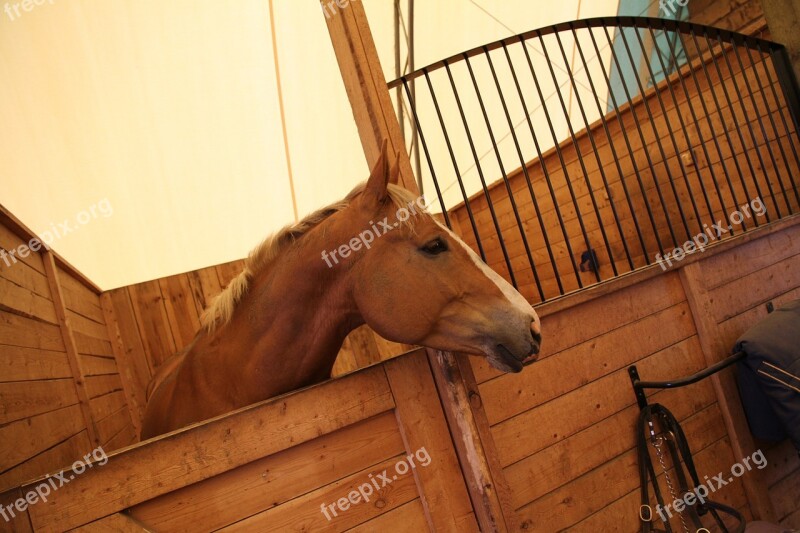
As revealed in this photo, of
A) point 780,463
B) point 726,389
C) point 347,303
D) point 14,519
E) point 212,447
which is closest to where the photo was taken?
point 14,519

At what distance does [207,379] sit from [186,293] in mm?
2642

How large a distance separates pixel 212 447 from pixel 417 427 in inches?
23.0

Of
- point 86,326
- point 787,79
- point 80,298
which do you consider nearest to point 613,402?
point 787,79

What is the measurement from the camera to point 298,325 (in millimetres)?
1644

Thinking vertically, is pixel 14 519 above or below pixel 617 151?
below

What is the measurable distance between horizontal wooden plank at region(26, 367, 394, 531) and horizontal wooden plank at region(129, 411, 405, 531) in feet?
0.12

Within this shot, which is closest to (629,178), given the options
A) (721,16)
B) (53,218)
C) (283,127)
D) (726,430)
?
(721,16)

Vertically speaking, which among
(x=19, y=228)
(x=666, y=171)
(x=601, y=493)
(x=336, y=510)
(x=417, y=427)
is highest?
(x=19, y=228)

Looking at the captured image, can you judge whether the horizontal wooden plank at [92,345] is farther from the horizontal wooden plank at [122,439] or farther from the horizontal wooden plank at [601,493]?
the horizontal wooden plank at [601,493]

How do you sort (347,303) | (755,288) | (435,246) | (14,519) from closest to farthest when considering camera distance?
(14,519) → (435,246) → (347,303) → (755,288)

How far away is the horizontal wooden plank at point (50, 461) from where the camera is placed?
52.5 inches

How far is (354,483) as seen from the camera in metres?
1.49

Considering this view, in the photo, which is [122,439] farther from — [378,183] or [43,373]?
[378,183]

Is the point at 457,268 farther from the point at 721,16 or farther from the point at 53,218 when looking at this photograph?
the point at 721,16
